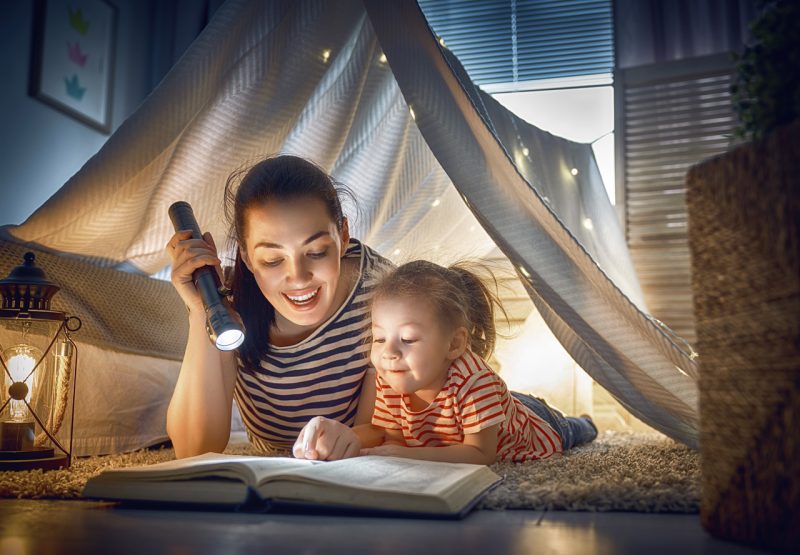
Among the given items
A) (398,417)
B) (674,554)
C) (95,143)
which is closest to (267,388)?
(398,417)

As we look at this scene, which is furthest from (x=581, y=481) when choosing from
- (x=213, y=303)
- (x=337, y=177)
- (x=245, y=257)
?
(x=337, y=177)

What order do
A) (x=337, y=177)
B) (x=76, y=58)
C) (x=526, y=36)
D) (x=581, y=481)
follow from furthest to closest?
(x=526, y=36)
(x=76, y=58)
(x=337, y=177)
(x=581, y=481)

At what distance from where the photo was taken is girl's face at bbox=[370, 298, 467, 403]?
1.32m

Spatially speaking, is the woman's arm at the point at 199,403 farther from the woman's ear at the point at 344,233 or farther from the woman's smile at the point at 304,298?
the woman's ear at the point at 344,233

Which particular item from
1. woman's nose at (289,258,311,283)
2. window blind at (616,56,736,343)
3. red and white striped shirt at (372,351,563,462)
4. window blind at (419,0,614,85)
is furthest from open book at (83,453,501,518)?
window blind at (419,0,614,85)

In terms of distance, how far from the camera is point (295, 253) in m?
1.31

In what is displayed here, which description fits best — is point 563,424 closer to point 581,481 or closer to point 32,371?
point 581,481

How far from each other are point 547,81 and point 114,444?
226 cm

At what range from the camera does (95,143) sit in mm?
2844

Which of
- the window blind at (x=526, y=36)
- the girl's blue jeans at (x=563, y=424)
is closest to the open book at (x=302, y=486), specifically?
the girl's blue jeans at (x=563, y=424)

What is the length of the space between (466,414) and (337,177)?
1.08 m

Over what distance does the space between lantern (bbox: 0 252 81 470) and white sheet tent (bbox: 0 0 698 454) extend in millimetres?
162

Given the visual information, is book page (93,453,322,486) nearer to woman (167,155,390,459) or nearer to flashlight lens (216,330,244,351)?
flashlight lens (216,330,244,351)

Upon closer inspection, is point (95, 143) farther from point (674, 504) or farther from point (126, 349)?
point (674, 504)
